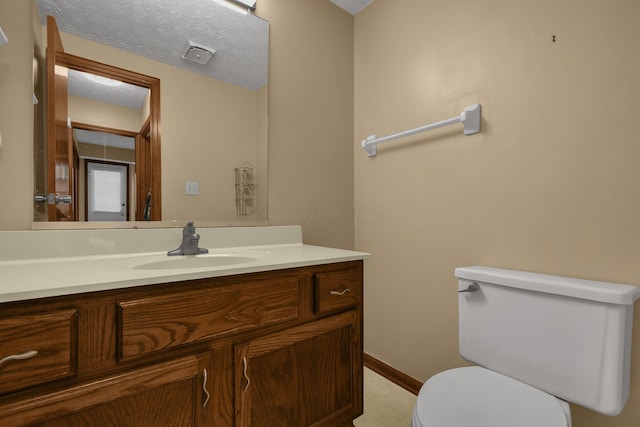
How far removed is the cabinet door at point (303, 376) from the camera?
0.92 meters

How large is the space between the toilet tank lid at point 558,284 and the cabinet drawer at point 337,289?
1.36ft

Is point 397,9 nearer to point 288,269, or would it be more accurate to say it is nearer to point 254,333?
point 288,269

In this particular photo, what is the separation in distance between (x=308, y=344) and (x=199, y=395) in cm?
37

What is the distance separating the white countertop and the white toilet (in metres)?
0.52

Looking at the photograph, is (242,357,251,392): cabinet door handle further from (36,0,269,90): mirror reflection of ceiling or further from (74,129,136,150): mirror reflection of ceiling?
(36,0,269,90): mirror reflection of ceiling

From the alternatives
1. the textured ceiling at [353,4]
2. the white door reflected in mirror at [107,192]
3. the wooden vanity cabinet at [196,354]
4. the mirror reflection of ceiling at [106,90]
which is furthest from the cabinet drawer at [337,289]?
the textured ceiling at [353,4]

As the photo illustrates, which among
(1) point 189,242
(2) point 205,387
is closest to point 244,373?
(2) point 205,387

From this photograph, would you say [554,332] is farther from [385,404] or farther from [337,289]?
[385,404]

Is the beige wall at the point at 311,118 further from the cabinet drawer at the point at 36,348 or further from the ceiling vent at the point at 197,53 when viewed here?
the cabinet drawer at the point at 36,348

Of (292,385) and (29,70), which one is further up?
(29,70)

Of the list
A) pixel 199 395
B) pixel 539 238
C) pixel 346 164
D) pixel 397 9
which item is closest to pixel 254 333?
pixel 199 395

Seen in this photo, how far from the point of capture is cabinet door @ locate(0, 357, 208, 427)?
0.63 m

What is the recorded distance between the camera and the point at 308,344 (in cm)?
105

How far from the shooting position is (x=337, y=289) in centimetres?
113
